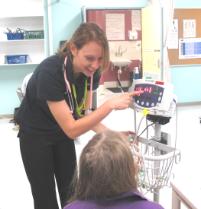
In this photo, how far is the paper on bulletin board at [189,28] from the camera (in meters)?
5.75

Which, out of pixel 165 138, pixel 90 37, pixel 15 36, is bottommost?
pixel 165 138

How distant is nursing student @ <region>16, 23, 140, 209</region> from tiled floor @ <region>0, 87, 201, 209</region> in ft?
1.57

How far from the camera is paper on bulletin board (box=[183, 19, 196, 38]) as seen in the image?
18.9 feet

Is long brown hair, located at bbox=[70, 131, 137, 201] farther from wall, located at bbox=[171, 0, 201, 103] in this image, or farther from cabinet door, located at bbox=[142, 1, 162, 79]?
wall, located at bbox=[171, 0, 201, 103]

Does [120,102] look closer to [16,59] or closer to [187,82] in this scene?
[16,59]

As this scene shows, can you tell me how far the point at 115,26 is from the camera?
5293 mm

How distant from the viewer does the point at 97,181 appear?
98 cm

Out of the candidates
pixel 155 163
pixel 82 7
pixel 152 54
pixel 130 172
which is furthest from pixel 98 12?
pixel 130 172

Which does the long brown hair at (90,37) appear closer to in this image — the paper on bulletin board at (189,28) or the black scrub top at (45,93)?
the black scrub top at (45,93)

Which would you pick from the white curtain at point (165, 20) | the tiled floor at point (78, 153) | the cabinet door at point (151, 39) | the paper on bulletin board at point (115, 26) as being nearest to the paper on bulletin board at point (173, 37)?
the cabinet door at point (151, 39)

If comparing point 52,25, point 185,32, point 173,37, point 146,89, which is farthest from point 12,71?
point 146,89

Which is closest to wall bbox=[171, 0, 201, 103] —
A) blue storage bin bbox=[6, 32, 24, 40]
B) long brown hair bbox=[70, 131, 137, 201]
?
blue storage bin bbox=[6, 32, 24, 40]

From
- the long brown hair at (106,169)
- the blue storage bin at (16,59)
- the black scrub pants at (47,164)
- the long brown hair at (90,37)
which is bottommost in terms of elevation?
the black scrub pants at (47,164)

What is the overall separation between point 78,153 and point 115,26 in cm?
256
